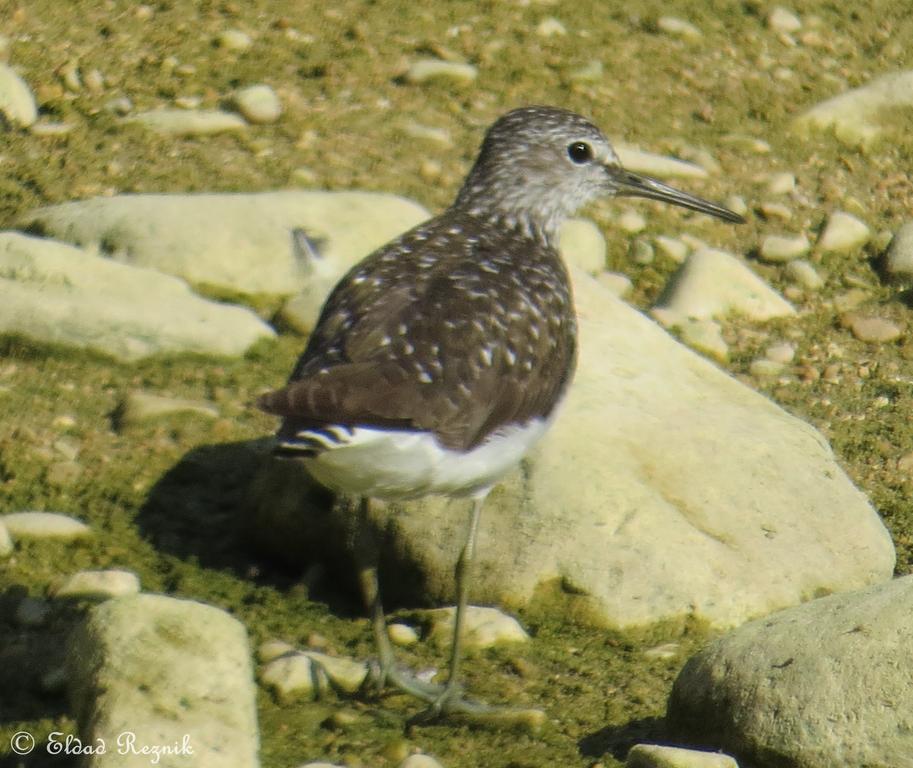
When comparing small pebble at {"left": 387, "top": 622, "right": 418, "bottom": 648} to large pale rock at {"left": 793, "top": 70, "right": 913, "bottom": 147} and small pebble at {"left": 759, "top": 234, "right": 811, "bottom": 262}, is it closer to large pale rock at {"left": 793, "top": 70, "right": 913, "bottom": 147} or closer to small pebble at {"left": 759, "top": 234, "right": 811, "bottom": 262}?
small pebble at {"left": 759, "top": 234, "right": 811, "bottom": 262}

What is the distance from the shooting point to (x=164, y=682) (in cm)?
367

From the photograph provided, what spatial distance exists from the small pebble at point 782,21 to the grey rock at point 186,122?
3.12m

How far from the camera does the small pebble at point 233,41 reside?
25.8ft

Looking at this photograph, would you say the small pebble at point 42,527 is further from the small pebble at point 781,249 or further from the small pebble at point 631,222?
the small pebble at point 781,249

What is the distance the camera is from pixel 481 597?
487 centimetres

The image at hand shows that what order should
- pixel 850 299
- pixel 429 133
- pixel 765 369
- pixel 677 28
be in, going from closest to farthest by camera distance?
pixel 765 369
pixel 850 299
pixel 429 133
pixel 677 28

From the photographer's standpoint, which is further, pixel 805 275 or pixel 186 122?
pixel 186 122

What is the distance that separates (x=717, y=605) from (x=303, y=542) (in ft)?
4.38

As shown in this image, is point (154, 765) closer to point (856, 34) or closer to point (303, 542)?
point (303, 542)

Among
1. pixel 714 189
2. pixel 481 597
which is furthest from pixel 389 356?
pixel 714 189

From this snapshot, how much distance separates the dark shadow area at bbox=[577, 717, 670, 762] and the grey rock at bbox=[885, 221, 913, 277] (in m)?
3.42

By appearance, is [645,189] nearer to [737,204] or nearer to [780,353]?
[780,353]

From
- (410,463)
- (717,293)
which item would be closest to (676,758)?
(410,463)

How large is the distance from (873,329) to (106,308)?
3292mm
